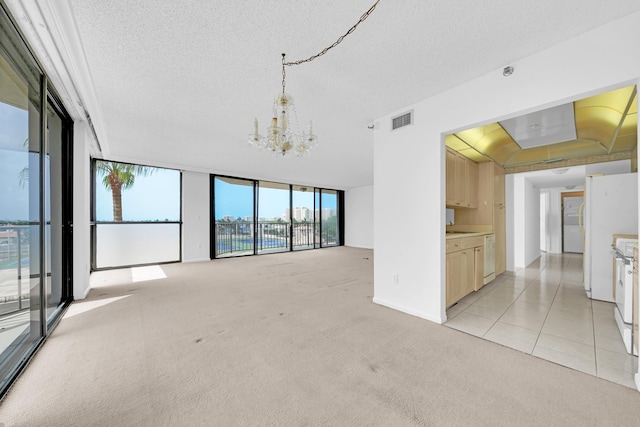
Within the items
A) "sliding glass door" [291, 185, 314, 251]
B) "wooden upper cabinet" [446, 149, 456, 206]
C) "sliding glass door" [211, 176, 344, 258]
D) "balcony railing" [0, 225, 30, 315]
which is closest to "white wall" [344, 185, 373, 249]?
"sliding glass door" [211, 176, 344, 258]

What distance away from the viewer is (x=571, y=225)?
26.8 feet

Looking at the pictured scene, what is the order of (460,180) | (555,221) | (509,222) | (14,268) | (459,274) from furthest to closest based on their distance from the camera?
(555,221), (509,222), (460,180), (459,274), (14,268)

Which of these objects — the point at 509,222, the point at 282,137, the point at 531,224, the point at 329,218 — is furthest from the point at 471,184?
the point at 329,218

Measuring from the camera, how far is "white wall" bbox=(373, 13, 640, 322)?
1754 millimetres

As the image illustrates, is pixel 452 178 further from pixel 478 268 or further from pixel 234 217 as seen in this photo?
pixel 234 217

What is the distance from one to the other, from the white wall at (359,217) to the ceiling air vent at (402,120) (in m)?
6.57

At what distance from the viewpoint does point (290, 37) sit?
1.86 m

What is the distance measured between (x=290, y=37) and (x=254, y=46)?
0.32 m

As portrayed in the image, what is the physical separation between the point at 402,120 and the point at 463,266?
2107 mm

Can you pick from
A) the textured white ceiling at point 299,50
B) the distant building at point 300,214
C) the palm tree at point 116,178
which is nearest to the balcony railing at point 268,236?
the distant building at point 300,214

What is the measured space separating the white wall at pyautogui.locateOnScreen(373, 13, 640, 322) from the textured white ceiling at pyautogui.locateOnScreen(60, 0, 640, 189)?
14 centimetres

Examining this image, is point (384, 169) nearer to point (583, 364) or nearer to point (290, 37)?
point (290, 37)

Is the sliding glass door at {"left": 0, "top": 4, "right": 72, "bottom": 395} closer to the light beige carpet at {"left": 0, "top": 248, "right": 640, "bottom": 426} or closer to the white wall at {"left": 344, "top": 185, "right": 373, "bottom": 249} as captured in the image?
the light beige carpet at {"left": 0, "top": 248, "right": 640, "bottom": 426}

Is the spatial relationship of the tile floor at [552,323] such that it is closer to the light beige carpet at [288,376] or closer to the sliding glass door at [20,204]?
the light beige carpet at [288,376]
